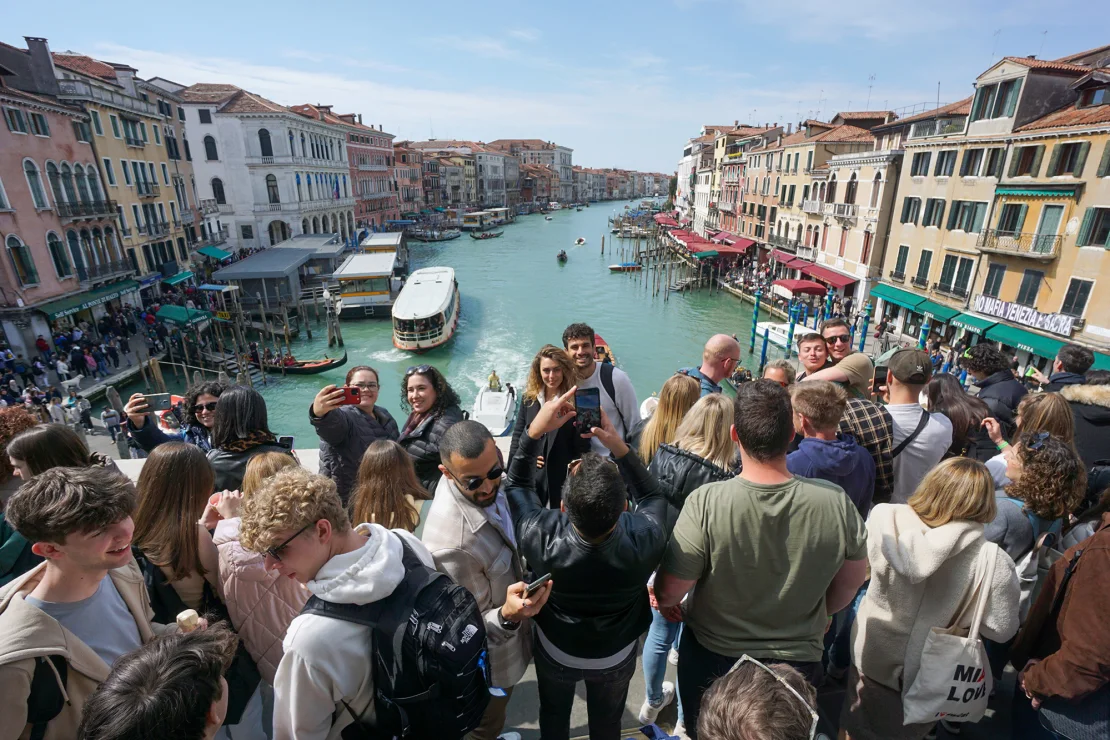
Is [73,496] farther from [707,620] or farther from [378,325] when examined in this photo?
[378,325]

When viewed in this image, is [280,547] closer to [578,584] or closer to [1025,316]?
[578,584]

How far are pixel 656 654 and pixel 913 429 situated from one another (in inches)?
72.9

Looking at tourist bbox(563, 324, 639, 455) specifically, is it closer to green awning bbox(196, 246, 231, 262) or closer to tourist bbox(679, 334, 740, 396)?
tourist bbox(679, 334, 740, 396)

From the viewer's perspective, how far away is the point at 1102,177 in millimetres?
14117

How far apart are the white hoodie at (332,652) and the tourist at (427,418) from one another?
1.79 meters

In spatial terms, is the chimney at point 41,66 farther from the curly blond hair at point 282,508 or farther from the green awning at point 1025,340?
the green awning at point 1025,340

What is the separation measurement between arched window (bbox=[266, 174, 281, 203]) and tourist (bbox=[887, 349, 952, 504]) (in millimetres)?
41525

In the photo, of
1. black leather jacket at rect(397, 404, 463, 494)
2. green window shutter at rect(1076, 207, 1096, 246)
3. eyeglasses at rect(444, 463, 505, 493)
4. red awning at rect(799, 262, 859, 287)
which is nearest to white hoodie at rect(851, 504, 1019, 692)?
eyeglasses at rect(444, 463, 505, 493)

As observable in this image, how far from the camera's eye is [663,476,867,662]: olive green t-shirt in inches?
76.8

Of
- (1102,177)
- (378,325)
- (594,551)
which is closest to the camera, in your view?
(594,551)

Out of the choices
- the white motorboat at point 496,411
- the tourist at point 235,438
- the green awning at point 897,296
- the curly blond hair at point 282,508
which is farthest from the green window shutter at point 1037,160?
the curly blond hair at point 282,508

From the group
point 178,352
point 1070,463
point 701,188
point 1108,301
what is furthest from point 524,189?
point 1070,463

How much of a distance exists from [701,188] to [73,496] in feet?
178

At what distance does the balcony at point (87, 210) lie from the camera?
18141 millimetres
